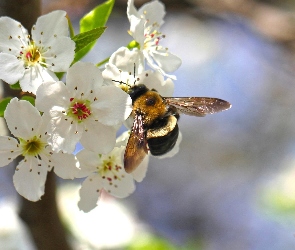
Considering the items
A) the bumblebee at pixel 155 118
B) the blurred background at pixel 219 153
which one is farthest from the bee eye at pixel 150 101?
the blurred background at pixel 219 153

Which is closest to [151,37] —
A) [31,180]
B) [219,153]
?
[31,180]

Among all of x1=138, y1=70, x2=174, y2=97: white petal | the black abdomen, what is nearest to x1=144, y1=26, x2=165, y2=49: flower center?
x1=138, y1=70, x2=174, y2=97: white petal

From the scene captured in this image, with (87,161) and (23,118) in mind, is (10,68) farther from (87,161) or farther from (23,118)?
(87,161)

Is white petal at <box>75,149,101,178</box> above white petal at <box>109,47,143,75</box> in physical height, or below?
below

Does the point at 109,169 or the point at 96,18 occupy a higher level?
the point at 96,18

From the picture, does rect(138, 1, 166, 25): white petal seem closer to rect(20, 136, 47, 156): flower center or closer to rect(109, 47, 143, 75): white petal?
rect(109, 47, 143, 75): white petal

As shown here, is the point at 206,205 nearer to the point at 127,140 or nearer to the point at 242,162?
the point at 242,162

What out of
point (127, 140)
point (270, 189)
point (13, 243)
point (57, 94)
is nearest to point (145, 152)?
point (127, 140)

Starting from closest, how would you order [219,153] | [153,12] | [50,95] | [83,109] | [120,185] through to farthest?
[50,95] → [83,109] → [120,185] → [153,12] → [219,153]
